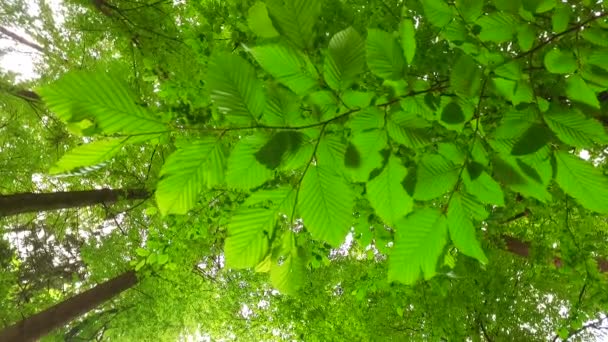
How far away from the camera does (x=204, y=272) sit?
805 cm

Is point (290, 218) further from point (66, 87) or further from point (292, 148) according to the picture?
point (66, 87)

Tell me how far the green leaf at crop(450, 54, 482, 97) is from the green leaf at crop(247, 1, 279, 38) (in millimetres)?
323

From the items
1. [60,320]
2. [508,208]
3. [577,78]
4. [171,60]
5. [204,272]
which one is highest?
[171,60]

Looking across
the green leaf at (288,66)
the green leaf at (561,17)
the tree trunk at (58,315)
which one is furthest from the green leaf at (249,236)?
the tree trunk at (58,315)

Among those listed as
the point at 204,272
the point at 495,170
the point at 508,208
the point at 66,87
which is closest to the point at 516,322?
the point at 508,208

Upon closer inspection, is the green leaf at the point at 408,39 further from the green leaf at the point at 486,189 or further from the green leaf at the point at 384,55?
the green leaf at the point at 486,189

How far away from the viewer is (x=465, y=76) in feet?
2.42

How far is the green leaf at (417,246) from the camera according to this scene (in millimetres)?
798

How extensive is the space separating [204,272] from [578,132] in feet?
26.1

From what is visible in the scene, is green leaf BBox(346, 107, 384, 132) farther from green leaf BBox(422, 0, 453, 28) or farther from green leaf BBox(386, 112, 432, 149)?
green leaf BBox(422, 0, 453, 28)

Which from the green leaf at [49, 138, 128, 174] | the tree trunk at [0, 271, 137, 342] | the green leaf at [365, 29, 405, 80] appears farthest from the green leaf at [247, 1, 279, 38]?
the tree trunk at [0, 271, 137, 342]

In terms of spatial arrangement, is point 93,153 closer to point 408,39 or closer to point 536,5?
point 408,39

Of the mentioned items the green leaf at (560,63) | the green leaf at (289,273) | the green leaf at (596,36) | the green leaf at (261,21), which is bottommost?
the green leaf at (289,273)

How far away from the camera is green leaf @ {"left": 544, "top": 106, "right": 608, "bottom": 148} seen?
2.41ft
